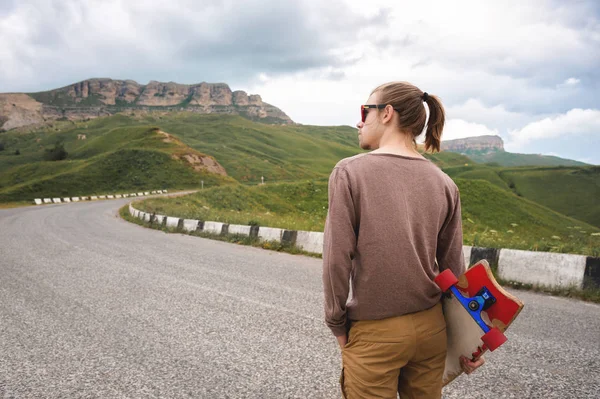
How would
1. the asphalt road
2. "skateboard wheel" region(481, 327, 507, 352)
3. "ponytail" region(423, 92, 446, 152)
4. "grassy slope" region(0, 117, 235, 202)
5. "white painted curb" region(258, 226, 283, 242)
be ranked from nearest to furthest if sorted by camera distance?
"skateboard wheel" region(481, 327, 507, 352), "ponytail" region(423, 92, 446, 152), the asphalt road, "white painted curb" region(258, 226, 283, 242), "grassy slope" region(0, 117, 235, 202)

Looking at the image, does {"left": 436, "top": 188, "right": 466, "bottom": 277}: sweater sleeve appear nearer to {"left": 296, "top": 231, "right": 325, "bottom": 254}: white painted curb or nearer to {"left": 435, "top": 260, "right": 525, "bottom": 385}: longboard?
{"left": 435, "top": 260, "right": 525, "bottom": 385}: longboard

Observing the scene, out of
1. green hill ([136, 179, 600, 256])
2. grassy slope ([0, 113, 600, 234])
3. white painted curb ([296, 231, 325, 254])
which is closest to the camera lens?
white painted curb ([296, 231, 325, 254])

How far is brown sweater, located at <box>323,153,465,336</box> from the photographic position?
185 cm

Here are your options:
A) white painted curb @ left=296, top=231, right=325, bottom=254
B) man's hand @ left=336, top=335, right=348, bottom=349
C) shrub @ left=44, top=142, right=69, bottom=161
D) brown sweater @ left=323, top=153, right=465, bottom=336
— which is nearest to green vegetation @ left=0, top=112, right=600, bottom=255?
white painted curb @ left=296, top=231, right=325, bottom=254

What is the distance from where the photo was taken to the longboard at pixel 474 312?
71.0 inches

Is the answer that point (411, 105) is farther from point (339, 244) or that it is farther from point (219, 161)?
point (219, 161)

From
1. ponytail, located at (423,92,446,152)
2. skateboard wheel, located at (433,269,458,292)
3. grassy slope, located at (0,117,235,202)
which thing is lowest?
grassy slope, located at (0,117,235,202)

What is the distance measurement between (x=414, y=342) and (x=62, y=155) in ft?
279

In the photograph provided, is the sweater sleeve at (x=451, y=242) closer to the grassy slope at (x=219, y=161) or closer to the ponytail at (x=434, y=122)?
the ponytail at (x=434, y=122)

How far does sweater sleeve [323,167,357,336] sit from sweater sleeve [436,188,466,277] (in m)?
0.56

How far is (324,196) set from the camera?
29656mm

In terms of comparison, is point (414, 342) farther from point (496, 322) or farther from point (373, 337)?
point (496, 322)

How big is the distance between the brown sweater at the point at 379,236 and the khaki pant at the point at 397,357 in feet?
0.19

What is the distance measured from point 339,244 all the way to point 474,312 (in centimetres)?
71
